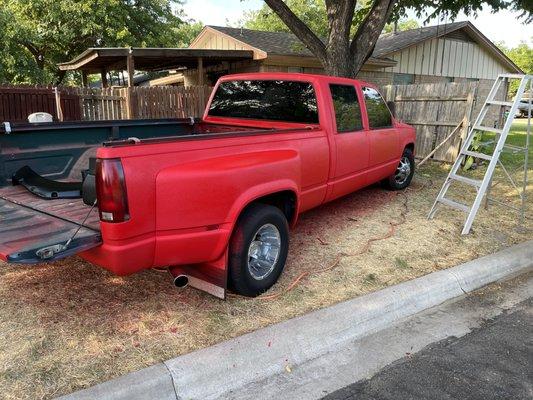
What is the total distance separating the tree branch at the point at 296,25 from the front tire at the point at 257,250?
19.7ft

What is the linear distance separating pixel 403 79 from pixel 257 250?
58.3ft

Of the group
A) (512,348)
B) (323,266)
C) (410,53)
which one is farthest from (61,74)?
(512,348)

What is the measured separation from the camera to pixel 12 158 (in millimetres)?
4270

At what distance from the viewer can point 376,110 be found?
20.4ft

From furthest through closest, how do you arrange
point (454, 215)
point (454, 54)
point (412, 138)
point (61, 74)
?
point (61, 74), point (454, 54), point (412, 138), point (454, 215)

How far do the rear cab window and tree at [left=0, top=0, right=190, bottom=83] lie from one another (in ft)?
57.9

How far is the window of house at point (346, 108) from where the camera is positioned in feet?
16.9

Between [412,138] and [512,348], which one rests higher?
[412,138]

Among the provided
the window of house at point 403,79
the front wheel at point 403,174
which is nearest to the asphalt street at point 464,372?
the front wheel at point 403,174

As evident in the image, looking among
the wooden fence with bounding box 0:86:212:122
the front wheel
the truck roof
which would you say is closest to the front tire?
the truck roof

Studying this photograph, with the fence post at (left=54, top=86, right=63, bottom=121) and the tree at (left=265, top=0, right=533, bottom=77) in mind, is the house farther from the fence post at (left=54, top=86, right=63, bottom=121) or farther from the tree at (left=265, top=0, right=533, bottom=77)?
the fence post at (left=54, top=86, right=63, bottom=121)

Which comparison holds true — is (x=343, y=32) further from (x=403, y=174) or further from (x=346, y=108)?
(x=346, y=108)

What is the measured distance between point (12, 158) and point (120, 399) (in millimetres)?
2713

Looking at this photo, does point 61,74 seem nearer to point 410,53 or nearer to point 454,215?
point 410,53
